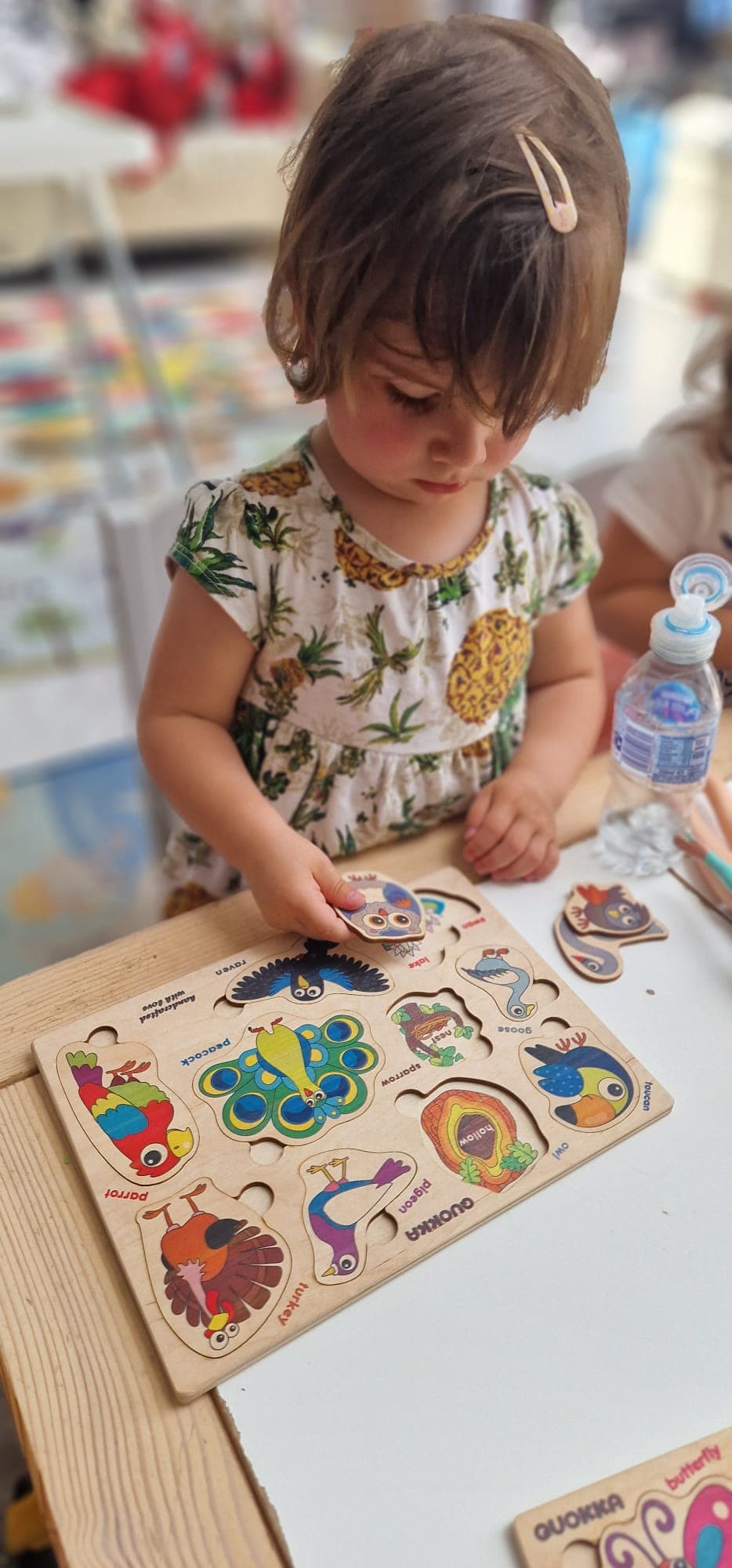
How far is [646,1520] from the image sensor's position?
0.36 metres

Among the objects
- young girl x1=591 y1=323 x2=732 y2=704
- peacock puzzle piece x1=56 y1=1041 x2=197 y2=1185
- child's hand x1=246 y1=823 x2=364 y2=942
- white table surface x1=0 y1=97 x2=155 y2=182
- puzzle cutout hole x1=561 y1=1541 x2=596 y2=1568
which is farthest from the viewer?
white table surface x1=0 y1=97 x2=155 y2=182

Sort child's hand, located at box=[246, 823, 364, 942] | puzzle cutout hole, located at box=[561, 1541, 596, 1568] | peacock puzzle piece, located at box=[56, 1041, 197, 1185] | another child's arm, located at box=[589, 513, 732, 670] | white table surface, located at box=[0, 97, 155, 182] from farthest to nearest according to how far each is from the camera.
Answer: white table surface, located at box=[0, 97, 155, 182], another child's arm, located at box=[589, 513, 732, 670], child's hand, located at box=[246, 823, 364, 942], peacock puzzle piece, located at box=[56, 1041, 197, 1185], puzzle cutout hole, located at box=[561, 1541, 596, 1568]

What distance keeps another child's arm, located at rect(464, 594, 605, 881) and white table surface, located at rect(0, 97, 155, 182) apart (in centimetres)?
169

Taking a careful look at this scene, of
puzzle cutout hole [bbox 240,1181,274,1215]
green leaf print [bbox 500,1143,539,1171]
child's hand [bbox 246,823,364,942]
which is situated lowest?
green leaf print [bbox 500,1143,539,1171]

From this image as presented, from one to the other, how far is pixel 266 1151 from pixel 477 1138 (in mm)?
85

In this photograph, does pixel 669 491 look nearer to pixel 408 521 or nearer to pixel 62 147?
pixel 408 521

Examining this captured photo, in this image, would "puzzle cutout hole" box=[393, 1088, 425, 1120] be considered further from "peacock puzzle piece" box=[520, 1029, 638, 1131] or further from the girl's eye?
the girl's eye

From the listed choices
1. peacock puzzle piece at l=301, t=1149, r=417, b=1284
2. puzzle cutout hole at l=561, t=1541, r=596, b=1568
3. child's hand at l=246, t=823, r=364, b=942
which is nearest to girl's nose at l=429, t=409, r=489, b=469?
child's hand at l=246, t=823, r=364, b=942

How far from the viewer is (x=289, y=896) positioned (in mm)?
566

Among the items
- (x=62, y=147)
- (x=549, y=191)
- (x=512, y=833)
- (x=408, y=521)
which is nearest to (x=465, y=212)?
(x=549, y=191)

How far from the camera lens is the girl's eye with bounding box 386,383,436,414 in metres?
0.51

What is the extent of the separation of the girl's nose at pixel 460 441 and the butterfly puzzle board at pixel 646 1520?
0.40 meters

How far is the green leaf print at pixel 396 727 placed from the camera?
670mm

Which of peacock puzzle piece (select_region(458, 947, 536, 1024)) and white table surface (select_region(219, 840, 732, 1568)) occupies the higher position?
peacock puzzle piece (select_region(458, 947, 536, 1024))
